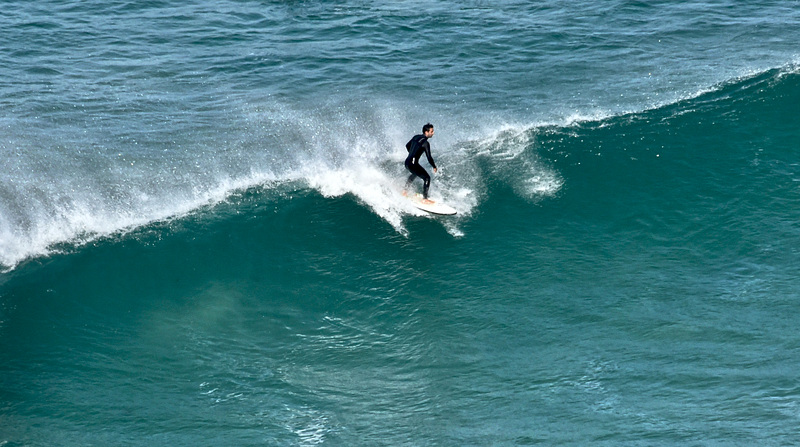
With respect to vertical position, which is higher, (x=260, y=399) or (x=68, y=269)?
(x=68, y=269)

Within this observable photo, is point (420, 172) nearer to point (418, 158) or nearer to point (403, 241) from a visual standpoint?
point (418, 158)

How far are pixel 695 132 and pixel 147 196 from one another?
16906mm

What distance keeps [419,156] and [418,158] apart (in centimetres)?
6

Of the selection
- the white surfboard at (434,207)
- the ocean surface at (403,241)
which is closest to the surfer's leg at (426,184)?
the white surfboard at (434,207)

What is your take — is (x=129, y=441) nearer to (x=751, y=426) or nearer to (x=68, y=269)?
(x=68, y=269)

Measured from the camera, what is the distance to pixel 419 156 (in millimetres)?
19125

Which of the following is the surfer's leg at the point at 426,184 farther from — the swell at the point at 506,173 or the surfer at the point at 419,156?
the swell at the point at 506,173

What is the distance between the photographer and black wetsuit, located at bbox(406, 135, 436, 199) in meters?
18.9

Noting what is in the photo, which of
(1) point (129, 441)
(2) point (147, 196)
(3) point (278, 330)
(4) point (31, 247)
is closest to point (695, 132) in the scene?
(3) point (278, 330)

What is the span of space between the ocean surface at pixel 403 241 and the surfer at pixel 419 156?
30.8 inches

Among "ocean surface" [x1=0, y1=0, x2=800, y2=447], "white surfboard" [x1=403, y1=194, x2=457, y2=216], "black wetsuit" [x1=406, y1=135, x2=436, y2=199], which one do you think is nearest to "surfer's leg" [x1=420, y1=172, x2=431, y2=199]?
"black wetsuit" [x1=406, y1=135, x2=436, y2=199]

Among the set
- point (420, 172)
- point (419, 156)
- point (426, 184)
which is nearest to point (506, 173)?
point (426, 184)

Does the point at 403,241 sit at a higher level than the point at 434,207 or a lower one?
lower

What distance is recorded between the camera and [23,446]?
14078mm
